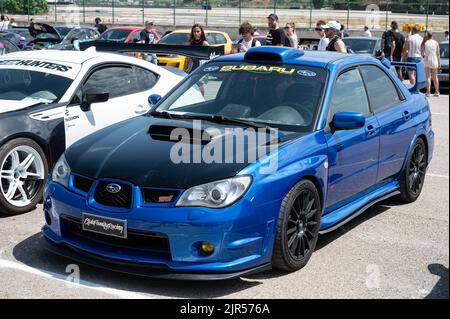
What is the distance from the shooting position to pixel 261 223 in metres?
4.33

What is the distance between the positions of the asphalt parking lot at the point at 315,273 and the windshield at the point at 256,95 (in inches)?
43.6

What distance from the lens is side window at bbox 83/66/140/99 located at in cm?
709

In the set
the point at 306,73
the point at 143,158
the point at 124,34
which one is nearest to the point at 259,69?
the point at 306,73

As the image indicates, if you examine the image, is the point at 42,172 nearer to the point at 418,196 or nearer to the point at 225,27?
the point at 418,196

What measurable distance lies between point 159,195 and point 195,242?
1.27 feet

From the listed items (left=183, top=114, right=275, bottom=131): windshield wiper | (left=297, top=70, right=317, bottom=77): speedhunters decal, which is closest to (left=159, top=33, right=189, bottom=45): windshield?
(left=297, top=70, right=317, bottom=77): speedhunters decal

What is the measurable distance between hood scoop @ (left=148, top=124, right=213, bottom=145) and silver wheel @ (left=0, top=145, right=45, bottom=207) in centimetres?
167

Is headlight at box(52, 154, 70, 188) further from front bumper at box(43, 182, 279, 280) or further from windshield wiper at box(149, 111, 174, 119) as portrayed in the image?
windshield wiper at box(149, 111, 174, 119)

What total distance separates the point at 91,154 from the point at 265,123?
53.8 inches

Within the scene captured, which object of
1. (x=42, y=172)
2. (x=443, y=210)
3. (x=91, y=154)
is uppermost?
(x=91, y=154)

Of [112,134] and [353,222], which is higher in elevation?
[112,134]

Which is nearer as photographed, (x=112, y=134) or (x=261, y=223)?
(x=261, y=223)
